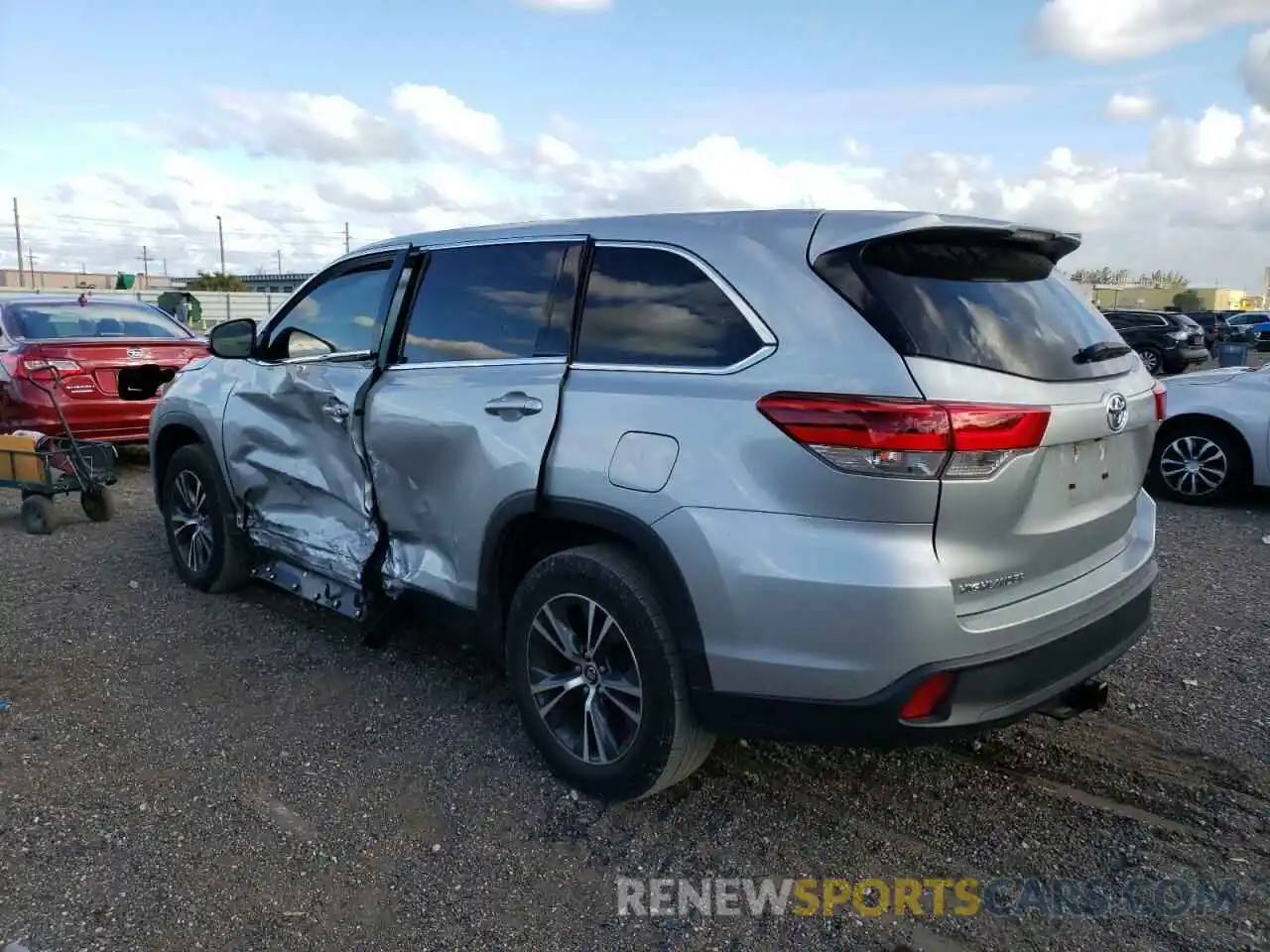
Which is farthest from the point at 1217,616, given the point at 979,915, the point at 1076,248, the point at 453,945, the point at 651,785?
the point at 453,945

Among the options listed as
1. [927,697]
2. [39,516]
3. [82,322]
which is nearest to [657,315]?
[927,697]

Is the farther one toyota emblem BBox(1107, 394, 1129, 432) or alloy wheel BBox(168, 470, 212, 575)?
alloy wheel BBox(168, 470, 212, 575)

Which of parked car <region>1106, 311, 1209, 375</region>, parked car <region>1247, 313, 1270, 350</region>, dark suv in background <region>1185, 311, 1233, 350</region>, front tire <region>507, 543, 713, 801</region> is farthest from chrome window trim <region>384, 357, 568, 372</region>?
dark suv in background <region>1185, 311, 1233, 350</region>

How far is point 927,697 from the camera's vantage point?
2.55 metres

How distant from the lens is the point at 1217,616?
4934mm

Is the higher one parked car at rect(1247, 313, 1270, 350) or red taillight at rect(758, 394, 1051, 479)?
red taillight at rect(758, 394, 1051, 479)

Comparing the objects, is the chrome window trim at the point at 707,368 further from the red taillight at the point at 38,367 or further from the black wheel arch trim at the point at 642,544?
the red taillight at the point at 38,367

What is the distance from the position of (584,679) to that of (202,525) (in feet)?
9.57

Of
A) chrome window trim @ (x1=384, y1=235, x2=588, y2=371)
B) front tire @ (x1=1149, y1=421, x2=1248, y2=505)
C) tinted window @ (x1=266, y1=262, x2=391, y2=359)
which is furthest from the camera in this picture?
front tire @ (x1=1149, y1=421, x2=1248, y2=505)

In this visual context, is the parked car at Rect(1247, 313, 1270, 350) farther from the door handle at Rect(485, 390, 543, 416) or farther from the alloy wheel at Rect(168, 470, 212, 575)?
the door handle at Rect(485, 390, 543, 416)

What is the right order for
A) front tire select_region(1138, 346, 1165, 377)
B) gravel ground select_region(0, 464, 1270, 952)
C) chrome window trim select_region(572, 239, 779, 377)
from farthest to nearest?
front tire select_region(1138, 346, 1165, 377) < chrome window trim select_region(572, 239, 779, 377) < gravel ground select_region(0, 464, 1270, 952)

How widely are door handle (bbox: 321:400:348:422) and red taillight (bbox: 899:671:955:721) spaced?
2.49 metres

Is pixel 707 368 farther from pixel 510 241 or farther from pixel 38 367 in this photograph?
pixel 38 367

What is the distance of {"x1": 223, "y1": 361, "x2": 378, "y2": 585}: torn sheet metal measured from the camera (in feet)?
13.1
